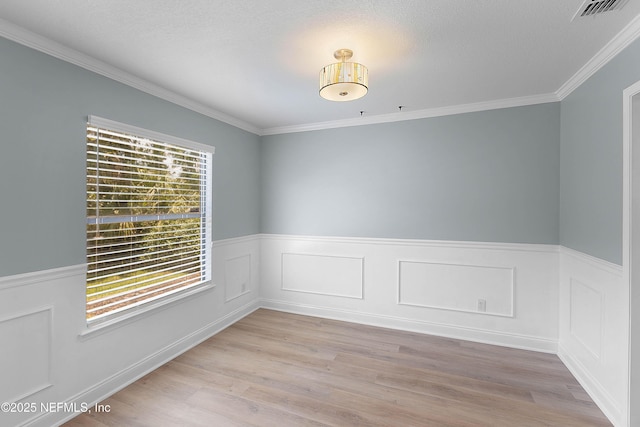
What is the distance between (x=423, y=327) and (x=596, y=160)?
232cm

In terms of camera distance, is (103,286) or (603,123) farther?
(103,286)

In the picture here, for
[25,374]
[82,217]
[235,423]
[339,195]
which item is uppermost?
[339,195]

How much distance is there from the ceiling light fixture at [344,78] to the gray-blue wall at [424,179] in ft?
5.36

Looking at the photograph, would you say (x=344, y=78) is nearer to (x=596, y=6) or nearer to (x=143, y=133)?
(x=596, y=6)

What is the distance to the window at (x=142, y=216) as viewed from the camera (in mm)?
2340

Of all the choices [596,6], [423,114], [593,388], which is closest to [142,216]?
[423,114]

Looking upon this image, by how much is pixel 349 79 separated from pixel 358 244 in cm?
227

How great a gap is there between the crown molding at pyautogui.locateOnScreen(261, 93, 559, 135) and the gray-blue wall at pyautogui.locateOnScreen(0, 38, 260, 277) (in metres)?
1.96

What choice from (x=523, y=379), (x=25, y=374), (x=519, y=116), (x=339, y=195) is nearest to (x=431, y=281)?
(x=523, y=379)

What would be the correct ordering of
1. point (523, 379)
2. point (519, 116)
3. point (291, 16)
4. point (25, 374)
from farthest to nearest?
point (519, 116) → point (523, 379) → point (25, 374) → point (291, 16)

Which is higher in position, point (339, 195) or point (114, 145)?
point (114, 145)

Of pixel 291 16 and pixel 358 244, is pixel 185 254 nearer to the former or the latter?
pixel 358 244

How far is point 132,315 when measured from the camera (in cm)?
254

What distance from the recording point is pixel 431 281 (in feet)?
11.5
